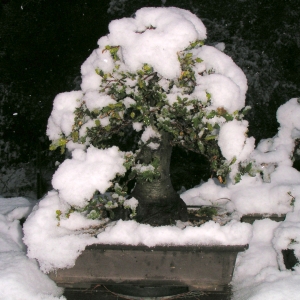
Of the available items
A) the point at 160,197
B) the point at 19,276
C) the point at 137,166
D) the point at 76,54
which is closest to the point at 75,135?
the point at 137,166

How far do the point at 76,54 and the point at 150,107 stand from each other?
5.68 feet

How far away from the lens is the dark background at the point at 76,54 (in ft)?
9.02

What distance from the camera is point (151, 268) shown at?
1.42 metres

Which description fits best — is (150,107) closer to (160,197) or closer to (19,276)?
(160,197)

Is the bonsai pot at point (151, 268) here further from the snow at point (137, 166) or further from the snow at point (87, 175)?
the snow at point (87, 175)

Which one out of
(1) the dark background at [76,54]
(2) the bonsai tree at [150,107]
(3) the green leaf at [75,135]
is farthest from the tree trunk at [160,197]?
(1) the dark background at [76,54]

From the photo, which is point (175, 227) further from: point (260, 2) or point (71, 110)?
point (260, 2)

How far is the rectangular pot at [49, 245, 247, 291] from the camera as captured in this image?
1.40 m

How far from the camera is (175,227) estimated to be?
4.73 ft

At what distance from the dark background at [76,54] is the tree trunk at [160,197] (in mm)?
1372

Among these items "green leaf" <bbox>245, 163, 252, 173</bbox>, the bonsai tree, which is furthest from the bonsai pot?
"green leaf" <bbox>245, 163, 252, 173</bbox>

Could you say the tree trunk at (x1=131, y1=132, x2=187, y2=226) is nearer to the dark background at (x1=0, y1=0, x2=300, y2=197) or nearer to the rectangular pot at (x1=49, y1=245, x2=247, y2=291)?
the rectangular pot at (x1=49, y1=245, x2=247, y2=291)

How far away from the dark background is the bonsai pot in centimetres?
157

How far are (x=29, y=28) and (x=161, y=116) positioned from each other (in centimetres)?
206
